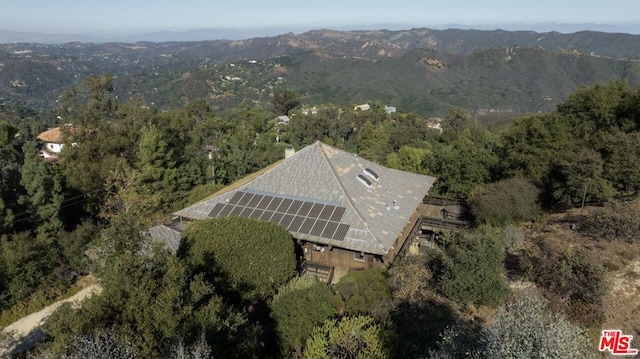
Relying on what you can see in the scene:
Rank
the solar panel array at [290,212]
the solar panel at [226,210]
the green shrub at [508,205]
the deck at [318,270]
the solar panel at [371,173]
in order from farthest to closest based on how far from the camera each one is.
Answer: the solar panel at [371,173] < the green shrub at [508,205] < the solar panel at [226,210] < the solar panel array at [290,212] < the deck at [318,270]

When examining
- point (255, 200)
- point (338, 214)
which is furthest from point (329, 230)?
point (255, 200)

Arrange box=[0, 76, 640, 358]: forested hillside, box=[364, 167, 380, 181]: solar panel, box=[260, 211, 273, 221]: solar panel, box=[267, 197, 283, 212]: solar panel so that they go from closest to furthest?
box=[0, 76, 640, 358]: forested hillside → box=[260, 211, 273, 221]: solar panel → box=[267, 197, 283, 212]: solar panel → box=[364, 167, 380, 181]: solar panel

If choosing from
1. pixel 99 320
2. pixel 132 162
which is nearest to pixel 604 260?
pixel 99 320

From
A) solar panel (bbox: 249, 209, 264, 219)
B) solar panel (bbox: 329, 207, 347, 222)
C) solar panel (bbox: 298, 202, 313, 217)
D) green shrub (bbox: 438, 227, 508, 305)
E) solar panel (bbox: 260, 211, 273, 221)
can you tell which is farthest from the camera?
solar panel (bbox: 249, 209, 264, 219)

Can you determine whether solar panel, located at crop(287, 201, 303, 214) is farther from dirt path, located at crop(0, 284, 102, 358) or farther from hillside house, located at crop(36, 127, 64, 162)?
hillside house, located at crop(36, 127, 64, 162)

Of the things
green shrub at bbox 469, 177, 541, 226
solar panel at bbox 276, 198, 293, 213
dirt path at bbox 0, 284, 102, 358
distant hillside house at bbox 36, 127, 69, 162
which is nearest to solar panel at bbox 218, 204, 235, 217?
solar panel at bbox 276, 198, 293, 213

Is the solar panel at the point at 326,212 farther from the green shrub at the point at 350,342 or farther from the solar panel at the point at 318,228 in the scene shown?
the green shrub at the point at 350,342

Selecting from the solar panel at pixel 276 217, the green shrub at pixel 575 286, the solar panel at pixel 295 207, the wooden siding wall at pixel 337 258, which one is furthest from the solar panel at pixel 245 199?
the green shrub at pixel 575 286

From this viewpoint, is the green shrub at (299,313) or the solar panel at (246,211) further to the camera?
the solar panel at (246,211)
